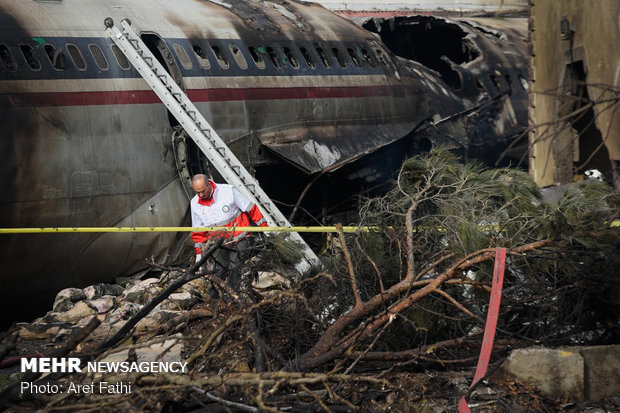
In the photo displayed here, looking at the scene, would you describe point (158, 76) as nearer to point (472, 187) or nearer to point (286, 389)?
point (472, 187)

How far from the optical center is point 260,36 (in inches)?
661

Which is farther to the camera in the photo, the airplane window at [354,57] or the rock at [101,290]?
the airplane window at [354,57]

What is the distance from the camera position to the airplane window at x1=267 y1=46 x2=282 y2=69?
1672 cm

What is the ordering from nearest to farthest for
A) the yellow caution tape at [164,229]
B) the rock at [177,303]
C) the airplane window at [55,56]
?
the yellow caution tape at [164,229] < the rock at [177,303] < the airplane window at [55,56]

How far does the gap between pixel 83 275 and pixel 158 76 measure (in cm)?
335

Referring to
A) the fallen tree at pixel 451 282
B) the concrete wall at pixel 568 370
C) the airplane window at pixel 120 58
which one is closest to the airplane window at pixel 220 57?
the airplane window at pixel 120 58

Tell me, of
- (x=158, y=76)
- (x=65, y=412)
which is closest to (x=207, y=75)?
(x=158, y=76)

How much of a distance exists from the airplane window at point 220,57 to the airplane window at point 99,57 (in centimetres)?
257

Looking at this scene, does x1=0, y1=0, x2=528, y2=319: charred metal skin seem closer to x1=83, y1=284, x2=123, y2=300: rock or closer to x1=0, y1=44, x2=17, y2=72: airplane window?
x1=0, y1=44, x2=17, y2=72: airplane window

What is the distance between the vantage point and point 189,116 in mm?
13992

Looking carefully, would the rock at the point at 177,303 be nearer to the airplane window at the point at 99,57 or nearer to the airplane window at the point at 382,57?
the airplane window at the point at 99,57

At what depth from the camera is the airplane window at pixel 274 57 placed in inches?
658

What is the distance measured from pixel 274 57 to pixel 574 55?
226 inches

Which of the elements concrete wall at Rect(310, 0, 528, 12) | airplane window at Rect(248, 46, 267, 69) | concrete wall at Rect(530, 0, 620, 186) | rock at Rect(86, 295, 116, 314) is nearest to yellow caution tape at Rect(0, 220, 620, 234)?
rock at Rect(86, 295, 116, 314)
